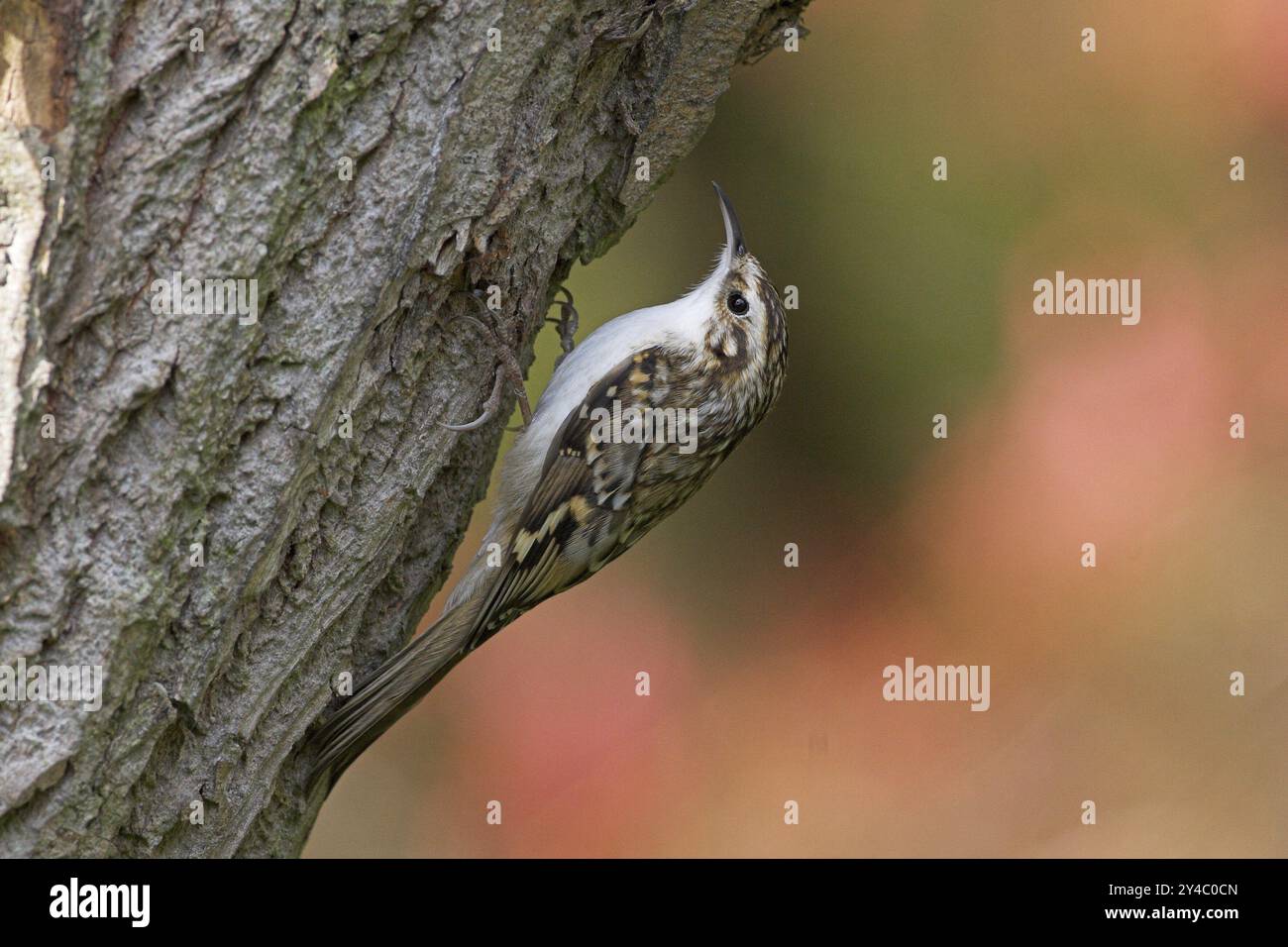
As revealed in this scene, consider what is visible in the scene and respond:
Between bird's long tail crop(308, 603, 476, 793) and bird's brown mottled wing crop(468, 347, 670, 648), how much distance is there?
0.64ft

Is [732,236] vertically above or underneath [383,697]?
above

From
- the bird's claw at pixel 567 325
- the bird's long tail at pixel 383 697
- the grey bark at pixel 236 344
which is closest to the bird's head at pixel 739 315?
the bird's claw at pixel 567 325

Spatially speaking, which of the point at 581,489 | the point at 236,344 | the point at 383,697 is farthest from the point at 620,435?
the point at 236,344

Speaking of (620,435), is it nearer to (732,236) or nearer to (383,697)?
(732,236)

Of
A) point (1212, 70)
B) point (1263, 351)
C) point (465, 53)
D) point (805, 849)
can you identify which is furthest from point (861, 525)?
point (465, 53)

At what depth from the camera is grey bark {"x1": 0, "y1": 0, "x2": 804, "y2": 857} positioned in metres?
1.48

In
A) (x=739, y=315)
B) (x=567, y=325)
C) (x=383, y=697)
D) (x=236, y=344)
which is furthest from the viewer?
(x=567, y=325)

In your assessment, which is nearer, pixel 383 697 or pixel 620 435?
pixel 383 697

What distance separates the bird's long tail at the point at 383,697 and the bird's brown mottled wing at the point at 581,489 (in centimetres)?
20

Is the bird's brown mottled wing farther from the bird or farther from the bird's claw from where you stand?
the bird's claw

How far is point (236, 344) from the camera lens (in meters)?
1.59

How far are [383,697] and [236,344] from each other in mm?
730

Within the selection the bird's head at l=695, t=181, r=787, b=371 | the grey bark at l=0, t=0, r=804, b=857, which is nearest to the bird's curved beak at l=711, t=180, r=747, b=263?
the bird's head at l=695, t=181, r=787, b=371

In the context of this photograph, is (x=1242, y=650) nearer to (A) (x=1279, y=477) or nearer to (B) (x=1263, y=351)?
(A) (x=1279, y=477)
